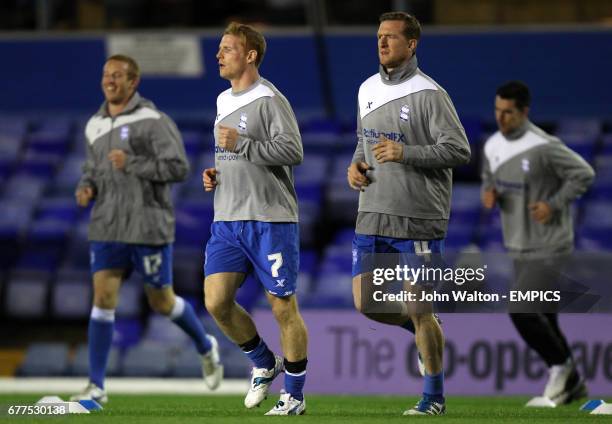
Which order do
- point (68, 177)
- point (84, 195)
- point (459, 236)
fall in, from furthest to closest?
point (68, 177)
point (459, 236)
point (84, 195)

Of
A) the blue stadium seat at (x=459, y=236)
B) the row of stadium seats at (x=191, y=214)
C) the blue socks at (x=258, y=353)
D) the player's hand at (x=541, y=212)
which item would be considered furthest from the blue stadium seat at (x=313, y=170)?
the blue socks at (x=258, y=353)

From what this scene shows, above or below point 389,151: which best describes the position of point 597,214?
below

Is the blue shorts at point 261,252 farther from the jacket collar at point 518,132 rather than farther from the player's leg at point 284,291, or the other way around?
the jacket collar at point 518,132

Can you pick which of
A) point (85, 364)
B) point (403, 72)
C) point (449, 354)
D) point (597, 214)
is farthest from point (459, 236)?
point (403, 72)

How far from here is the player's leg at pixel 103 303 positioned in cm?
876

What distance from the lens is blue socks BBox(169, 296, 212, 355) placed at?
9.19 metres

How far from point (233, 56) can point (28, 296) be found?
583 centimetres

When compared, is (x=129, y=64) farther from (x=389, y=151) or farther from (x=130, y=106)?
(x=389, y=151)

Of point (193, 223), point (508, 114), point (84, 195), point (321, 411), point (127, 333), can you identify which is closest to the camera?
point (321, 411)

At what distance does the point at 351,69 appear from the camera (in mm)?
13836

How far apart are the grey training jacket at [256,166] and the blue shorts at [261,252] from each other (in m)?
0.05

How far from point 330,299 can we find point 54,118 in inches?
198

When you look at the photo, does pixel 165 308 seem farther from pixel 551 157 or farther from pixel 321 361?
pixel 551 157

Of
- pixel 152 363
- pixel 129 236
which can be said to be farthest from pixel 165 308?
pixel 152 363
